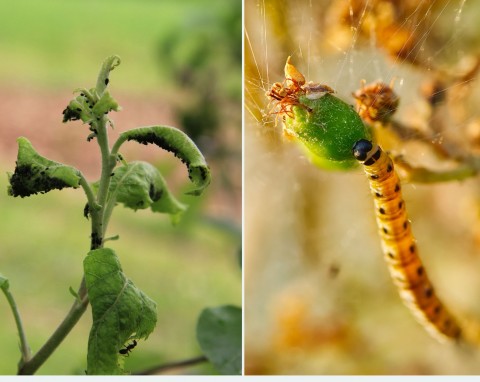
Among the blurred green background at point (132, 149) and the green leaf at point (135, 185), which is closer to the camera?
the green leaf at point (135, 185)

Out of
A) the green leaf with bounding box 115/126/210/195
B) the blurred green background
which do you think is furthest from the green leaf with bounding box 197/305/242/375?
the green leaf with bounding box 115/126/210/195

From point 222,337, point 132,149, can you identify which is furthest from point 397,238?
point 132,149

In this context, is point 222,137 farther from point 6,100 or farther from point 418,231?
point 6,100

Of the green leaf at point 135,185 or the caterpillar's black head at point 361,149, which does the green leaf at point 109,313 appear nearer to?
the green leaf at point 135,185

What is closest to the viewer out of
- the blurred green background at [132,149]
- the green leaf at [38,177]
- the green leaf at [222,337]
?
the green leaf at [38,177]

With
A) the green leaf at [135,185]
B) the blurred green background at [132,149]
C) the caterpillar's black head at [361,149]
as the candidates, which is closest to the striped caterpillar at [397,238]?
the caterpillar's black head at [361,149]

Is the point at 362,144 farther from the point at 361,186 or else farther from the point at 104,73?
the point at 361,186
